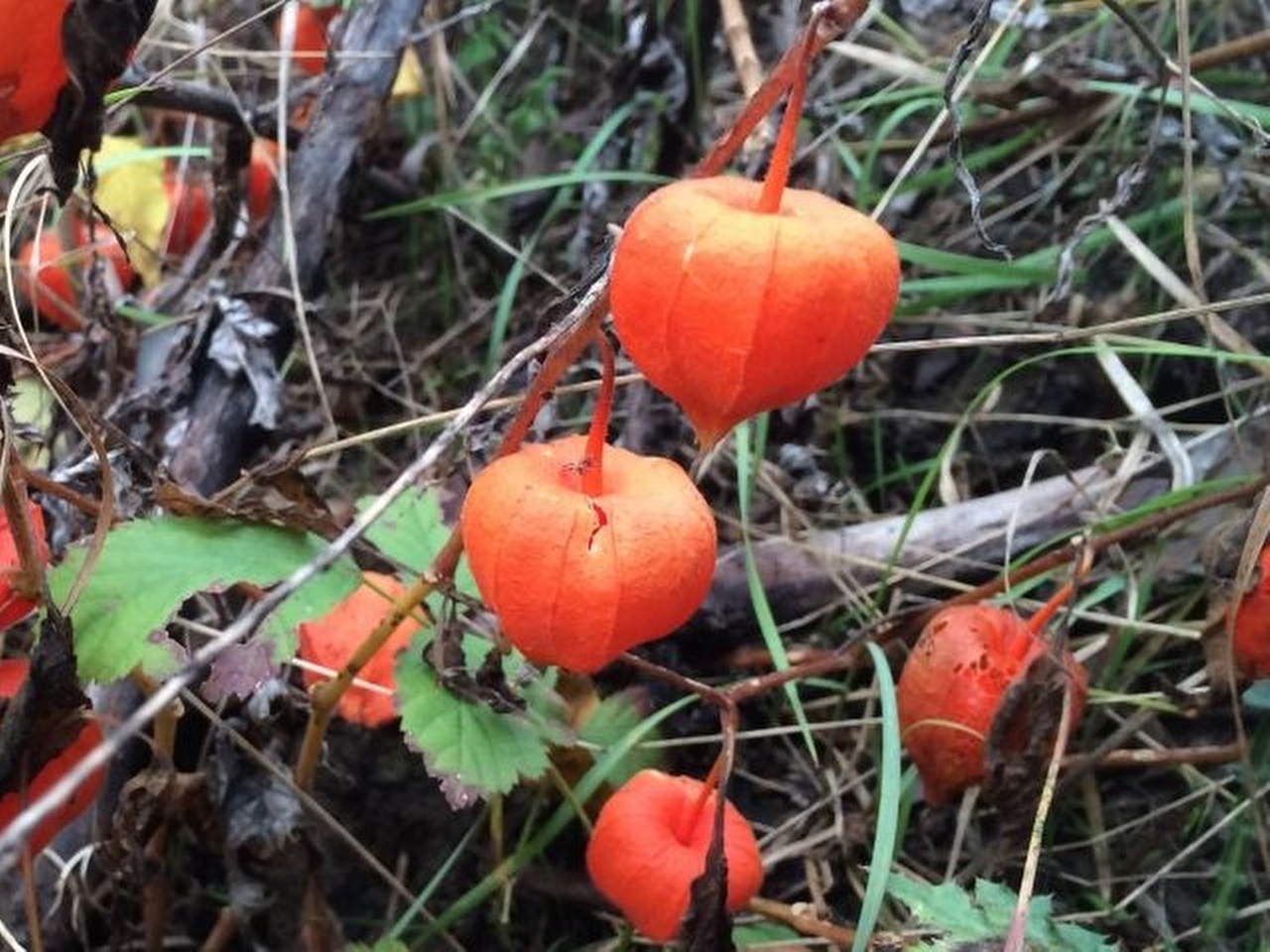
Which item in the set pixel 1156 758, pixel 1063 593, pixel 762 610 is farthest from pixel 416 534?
pixel 1156 758

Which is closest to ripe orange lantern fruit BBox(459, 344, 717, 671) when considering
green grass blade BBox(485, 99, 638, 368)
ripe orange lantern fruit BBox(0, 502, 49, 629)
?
ripe orange lantern fruit BBox(0, 502, 49, 629)

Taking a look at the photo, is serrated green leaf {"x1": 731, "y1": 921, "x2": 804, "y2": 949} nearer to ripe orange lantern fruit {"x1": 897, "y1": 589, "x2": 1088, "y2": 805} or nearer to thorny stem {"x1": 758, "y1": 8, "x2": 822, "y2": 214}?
ripe orange lantern fruit {"x1": 897, "y1": 589, "x2": 1088, "y2": 805}

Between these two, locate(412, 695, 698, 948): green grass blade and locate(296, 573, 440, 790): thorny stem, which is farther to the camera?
locate(412, 695, 698, 948): green grass blade

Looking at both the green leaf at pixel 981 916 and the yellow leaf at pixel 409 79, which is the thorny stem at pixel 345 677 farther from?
the yellow leaf at pixel 409 79

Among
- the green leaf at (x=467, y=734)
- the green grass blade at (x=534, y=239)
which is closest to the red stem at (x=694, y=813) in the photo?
the green leaf at (x=467, y=734)

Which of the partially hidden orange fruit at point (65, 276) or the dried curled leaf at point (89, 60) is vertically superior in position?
the dried curled leaf at point (89, 60)

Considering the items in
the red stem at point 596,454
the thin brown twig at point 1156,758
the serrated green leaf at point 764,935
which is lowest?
the serrated green leaf at point 764,935

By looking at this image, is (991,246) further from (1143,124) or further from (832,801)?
(1143,124)
